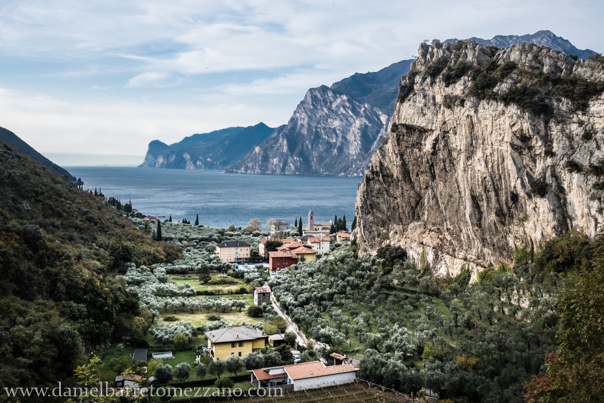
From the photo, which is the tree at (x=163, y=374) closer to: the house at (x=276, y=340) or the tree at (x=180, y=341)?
the tree at (x=180, y=341)

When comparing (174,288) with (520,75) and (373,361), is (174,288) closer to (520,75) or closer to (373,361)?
(373,361)

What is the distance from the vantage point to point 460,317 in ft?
128

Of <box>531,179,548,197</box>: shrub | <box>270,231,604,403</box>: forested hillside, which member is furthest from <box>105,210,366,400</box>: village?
<box>531,179,548,197</box>: shrub

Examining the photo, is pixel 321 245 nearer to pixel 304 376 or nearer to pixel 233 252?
pixel 233 252

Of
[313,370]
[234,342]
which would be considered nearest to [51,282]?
[234,342]

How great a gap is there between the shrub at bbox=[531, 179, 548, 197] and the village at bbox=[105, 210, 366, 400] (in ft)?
71.5

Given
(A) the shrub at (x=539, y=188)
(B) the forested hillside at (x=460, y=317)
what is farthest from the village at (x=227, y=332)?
(A) the shrub at (x=539, y=188)

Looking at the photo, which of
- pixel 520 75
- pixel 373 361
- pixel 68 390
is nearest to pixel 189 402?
pixel 68 390

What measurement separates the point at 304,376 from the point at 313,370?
984mm

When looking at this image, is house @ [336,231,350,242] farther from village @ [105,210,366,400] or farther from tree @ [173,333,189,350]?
tree @ [173,333,189,350]

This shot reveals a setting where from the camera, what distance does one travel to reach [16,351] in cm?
2669

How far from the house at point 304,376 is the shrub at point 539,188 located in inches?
898

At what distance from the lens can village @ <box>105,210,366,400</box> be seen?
102 feet

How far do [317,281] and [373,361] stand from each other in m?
24.6
